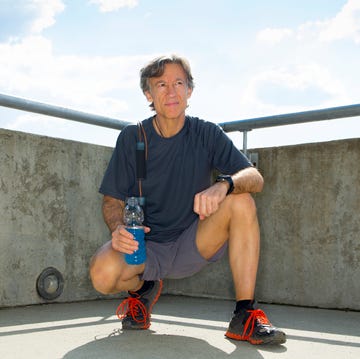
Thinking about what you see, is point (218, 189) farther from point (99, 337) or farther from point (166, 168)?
point (99, 337)

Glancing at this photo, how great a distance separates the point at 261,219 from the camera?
376 centimetres

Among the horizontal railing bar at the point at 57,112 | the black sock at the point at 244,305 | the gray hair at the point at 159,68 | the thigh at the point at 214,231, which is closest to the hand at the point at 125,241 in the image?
the thigh at the point at 214,231

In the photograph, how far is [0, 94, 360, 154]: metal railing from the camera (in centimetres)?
306

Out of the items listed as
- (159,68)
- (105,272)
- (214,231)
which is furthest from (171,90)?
(105,272)

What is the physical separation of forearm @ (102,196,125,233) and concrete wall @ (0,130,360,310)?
3.02 feet

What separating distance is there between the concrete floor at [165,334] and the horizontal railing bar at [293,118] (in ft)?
4.04

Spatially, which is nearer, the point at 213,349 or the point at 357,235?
the point at 213,349

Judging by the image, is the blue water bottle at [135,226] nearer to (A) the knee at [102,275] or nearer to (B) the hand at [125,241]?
(B) the hand at [125,241]

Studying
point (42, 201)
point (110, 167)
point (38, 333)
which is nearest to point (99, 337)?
point (38, 333)

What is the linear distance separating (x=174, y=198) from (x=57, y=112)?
1.09 metres

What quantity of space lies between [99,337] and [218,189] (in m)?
0.89

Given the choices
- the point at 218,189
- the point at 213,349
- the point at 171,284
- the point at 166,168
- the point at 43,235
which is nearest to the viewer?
the point at 213,349

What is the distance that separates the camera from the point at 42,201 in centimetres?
351

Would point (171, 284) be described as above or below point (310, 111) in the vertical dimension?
below
